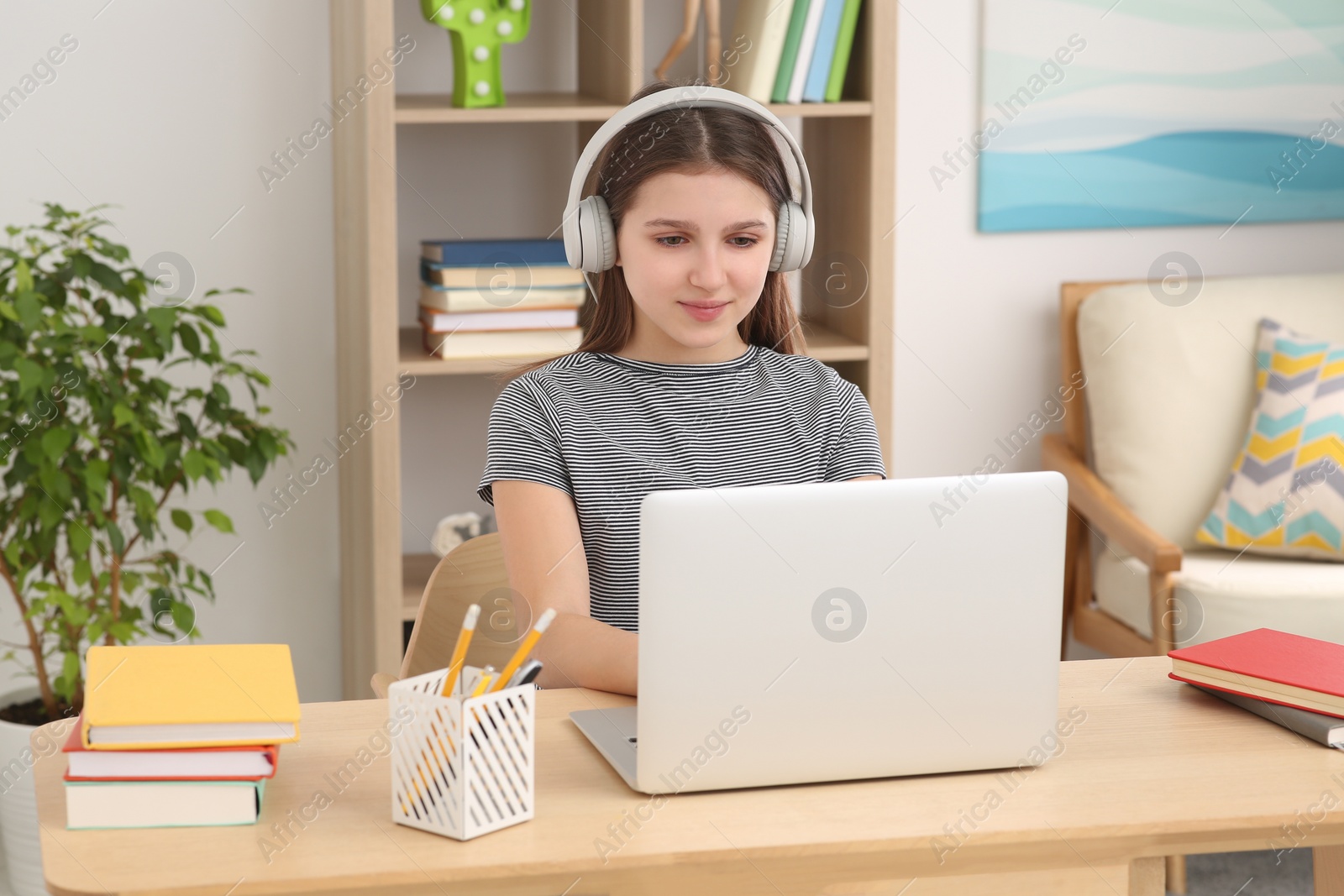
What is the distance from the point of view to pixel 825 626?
950mm

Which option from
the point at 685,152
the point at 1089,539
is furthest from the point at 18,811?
the point at 1089,539

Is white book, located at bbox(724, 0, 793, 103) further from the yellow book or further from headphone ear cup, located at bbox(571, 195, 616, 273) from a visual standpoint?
the yellow book

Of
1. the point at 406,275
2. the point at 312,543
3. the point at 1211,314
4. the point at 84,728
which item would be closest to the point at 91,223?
the point at 406,275

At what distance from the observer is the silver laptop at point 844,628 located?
938 mm

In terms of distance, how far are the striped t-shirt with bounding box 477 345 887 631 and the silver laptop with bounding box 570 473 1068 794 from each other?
20.1 inches

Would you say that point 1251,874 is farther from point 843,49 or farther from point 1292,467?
point 843,49

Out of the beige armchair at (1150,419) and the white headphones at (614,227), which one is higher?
the white headphones at (614,227)

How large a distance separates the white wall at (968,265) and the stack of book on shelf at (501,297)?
34.8 inches

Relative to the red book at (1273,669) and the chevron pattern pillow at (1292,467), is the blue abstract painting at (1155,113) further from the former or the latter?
the red book at (1273,669)

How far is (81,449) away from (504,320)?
72 centimetres

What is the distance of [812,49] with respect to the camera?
2.42m

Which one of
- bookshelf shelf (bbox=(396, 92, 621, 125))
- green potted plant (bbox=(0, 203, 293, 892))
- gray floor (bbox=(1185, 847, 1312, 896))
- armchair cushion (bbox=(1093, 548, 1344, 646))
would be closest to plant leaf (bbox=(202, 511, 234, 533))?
green potted plant (bbox=(0, 203, 293, 892))

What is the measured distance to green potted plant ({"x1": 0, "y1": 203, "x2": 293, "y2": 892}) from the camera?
2098mm

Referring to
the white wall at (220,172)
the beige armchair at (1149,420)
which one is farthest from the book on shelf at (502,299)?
the beige armchair at (1149,420)
